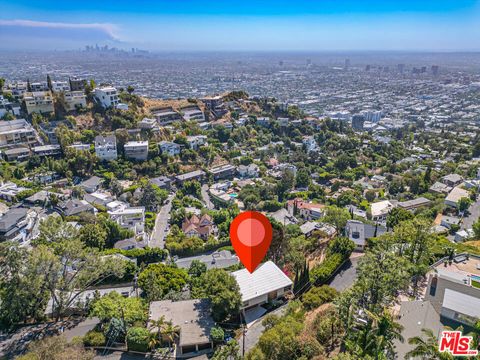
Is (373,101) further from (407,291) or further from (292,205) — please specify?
(407,291)

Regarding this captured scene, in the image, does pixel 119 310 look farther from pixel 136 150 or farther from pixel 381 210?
pixel 136 150

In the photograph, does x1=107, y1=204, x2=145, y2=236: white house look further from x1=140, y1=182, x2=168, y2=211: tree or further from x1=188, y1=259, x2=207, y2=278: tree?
x1=188, y1=259, x2=207, y2=278: tree

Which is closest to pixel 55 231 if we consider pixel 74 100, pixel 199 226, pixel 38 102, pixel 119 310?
pixel 119 310

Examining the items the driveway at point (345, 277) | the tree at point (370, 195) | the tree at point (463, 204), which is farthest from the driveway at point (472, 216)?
the driveway at point (345, 277)

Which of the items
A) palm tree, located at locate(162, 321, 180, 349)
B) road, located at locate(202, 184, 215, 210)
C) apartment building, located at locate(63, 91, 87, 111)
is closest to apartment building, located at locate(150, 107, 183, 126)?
apartment building, located at locate(63, 91, 87, 111)

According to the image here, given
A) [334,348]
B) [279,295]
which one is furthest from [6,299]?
[334,348]
